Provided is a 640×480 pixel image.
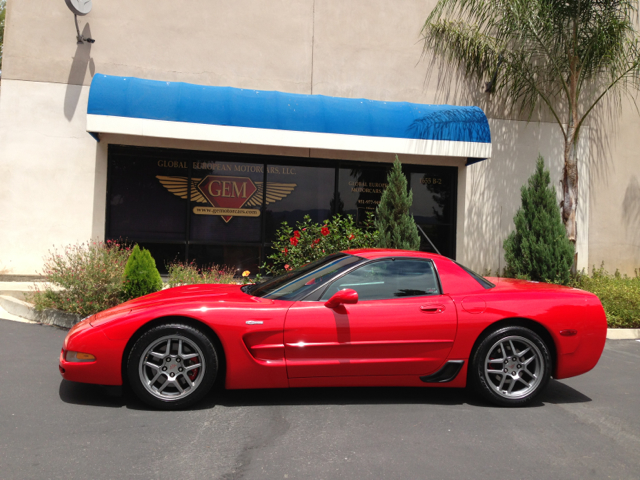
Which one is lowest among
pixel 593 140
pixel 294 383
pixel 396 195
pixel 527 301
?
pixel 294 383

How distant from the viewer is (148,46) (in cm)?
1023

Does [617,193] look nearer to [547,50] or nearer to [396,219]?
[547,50]

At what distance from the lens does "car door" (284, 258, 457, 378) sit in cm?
405

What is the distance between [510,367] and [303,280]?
191 cm

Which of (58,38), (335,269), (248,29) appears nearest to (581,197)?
(248,29)

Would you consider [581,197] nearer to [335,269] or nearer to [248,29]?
[248,29]

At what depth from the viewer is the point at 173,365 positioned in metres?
3.96

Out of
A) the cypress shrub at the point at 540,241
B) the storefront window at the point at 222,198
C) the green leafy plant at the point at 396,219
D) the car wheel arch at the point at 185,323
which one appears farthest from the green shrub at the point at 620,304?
the car wheel arch at the point at 185,323

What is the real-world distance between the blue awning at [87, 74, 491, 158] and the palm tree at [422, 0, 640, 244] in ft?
4.72

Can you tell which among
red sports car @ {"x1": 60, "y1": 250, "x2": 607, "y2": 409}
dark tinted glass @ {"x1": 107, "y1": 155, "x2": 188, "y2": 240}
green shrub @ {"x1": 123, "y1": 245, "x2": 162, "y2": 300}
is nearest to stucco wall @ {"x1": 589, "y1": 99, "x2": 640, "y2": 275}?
red sports car @ {"x1": 60, "y1": 250, "x2": 607, "y2": 409}

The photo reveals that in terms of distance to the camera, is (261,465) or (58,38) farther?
(58,38)

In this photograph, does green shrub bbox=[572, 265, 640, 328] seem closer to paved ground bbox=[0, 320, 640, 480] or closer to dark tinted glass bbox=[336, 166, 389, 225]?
paved ground bbox=[0, 320, 640, 480]

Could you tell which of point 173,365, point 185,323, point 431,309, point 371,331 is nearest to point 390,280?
point 431,309

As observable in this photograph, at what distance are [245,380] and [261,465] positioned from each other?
3.16 feet
